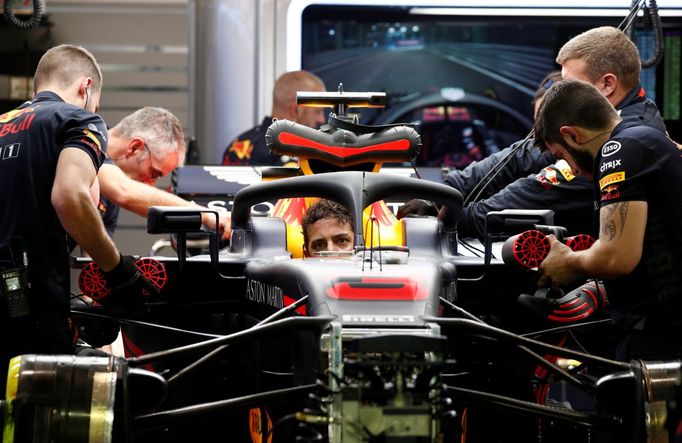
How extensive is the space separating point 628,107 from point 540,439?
4.90 feet

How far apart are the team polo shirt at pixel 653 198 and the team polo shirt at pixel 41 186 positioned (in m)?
1.83

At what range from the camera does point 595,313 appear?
4.55 meters

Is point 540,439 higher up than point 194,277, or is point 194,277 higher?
point 194,277

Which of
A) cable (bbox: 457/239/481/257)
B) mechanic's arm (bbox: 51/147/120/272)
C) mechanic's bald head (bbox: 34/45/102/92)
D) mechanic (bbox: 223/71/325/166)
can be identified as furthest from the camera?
mechanic (bbox: 223/71/325/166)

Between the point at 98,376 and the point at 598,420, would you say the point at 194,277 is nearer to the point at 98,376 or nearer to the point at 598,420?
the point at 98,376

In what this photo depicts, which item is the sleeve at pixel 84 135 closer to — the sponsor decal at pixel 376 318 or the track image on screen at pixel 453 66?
the sponsor decal at pixel 376 318

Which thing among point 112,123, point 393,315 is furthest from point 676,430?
point 112,123

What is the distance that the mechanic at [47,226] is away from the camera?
4254 mm

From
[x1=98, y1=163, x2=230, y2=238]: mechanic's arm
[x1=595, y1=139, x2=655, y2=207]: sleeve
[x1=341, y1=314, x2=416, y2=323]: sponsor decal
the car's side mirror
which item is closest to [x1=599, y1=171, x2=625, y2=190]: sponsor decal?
[x1=595, y1=139, x2=655, y2=207]: sleeve

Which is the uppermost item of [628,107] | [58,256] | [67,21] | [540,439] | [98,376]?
[67,21]

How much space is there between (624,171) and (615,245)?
25 cm

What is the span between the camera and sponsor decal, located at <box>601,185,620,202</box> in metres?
4.04

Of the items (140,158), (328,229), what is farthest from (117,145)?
(328,229)

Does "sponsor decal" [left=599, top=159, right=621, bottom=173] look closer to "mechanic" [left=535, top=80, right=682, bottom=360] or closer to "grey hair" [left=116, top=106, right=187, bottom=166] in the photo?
"mechanic" [left=535, top=80, right=682, bottom=360]
